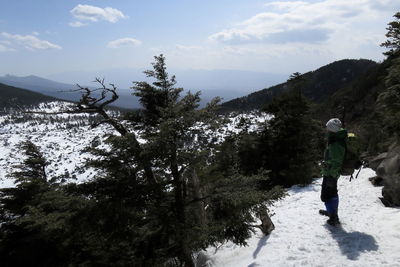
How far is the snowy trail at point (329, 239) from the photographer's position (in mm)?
6359

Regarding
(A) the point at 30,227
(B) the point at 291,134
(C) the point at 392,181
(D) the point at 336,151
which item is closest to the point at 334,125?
(D) the point at 336,151

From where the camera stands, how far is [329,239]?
7305mm

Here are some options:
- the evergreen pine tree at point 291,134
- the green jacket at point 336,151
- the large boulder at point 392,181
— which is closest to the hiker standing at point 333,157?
the green jacket at point 336,151

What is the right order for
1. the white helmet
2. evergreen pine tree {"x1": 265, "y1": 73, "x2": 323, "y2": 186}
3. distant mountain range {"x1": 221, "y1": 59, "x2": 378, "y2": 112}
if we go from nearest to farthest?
the white helmet
evergreen pine tree {"x1": 265, "y1": 73, "x2": 323, "y2": 186}
distant mountain range {"x1": 221, "y1": 59, "x2": 378, "y2": 112}

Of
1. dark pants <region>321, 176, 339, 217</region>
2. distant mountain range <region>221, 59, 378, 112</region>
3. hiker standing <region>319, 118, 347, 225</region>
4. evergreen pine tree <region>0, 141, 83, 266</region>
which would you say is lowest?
evergreen pine tree <region>0, 141, 83, 266</region>

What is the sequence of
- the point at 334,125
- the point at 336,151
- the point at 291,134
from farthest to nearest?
the point at 291,134
the point at 336,151
the point at 334,125

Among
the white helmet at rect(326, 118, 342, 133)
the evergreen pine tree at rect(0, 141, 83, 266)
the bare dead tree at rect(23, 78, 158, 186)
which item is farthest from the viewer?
the evergreen pine tree at rect(0, 141, 83, 266)

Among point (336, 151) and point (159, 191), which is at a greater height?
point (336, 151)

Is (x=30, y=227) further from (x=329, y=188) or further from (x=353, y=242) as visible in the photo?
(x=353, y=242)

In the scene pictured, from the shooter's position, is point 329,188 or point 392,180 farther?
point 392,180

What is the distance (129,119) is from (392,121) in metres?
10.6

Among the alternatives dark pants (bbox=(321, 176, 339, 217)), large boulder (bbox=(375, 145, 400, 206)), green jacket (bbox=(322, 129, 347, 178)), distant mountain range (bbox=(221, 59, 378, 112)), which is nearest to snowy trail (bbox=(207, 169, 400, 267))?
large boulder (bbox=(375, 145, 400, 206))

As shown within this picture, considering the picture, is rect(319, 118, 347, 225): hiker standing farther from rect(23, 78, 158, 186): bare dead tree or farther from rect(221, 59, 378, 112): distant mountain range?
rect(221, 59, 378, 112): distant mountain range

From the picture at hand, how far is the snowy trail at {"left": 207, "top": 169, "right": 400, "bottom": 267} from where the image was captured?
6.36 m
